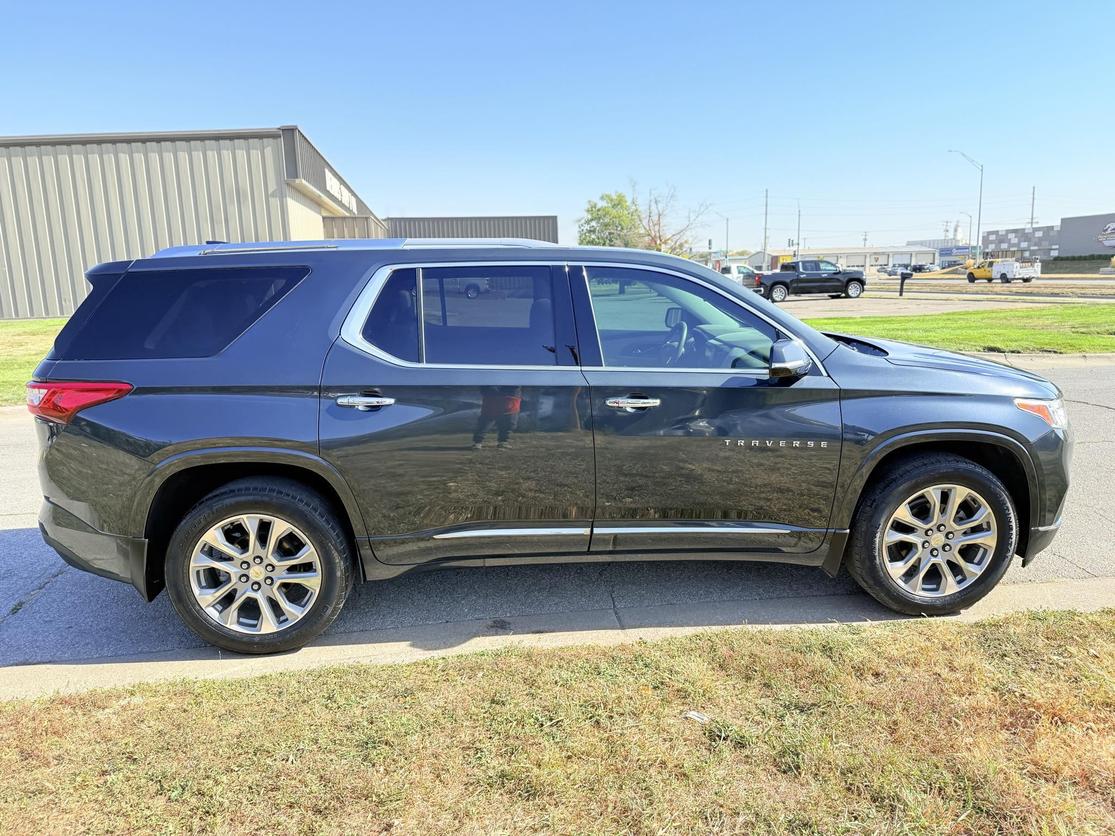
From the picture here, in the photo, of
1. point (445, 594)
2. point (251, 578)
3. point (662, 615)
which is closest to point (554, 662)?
point (662, 615)

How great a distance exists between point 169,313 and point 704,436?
8.31 feet

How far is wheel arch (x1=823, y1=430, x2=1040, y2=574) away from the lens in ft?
11.5

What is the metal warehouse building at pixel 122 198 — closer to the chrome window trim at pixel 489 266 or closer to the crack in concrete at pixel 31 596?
the crack in concrete at pixel 31 596

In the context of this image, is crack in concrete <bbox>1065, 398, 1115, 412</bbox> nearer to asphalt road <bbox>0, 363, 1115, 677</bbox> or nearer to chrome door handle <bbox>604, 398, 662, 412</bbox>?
asphalt road <bbox>0, 363, 1115, 677</bbox>

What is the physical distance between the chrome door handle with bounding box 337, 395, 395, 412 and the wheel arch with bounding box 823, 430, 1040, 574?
220 cm

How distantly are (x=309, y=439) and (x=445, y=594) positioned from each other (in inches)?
51.1

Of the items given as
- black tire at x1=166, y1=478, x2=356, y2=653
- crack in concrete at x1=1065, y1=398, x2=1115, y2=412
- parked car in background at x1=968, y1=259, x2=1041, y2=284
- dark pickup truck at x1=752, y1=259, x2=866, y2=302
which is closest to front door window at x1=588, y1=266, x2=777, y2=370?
black tire at x1=166, y1=478, x2=356, y2=653

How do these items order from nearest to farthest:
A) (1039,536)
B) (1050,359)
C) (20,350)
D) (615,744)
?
1. (615,744)
2. (1039,536)
3. (1050,359)
4. (20,350)

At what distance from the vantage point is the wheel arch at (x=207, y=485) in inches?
130

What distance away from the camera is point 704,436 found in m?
3.45

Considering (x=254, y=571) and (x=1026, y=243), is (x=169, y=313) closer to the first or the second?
(x=254, y=571)

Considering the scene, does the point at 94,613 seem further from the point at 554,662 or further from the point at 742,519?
the point at 742,519

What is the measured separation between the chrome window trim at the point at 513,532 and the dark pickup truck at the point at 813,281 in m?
32.4

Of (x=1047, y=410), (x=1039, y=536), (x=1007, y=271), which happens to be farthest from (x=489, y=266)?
(x=1007, y=271)
